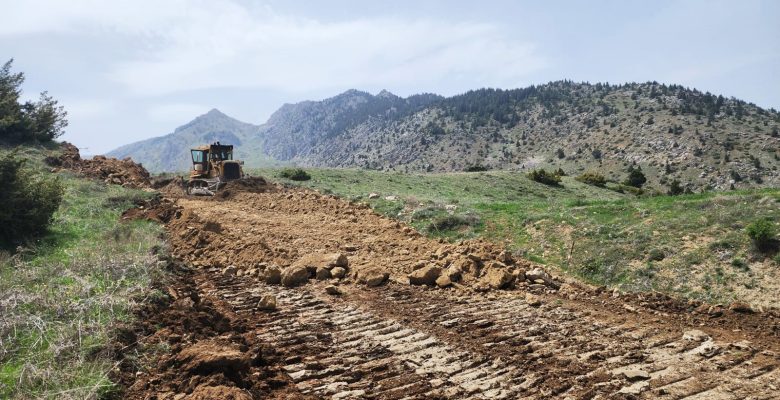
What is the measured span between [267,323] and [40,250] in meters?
6.69

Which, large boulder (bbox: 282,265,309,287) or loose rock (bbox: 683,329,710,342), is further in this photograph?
large boulder (bbox: 282,265,309,287)

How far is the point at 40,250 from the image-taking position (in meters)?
10.7

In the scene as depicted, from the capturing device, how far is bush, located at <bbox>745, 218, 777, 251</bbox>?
9781 mm

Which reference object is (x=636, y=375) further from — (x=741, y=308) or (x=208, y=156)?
(x=208, y=156)

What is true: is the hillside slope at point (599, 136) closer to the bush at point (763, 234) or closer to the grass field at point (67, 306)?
the bush at point (763, 234)

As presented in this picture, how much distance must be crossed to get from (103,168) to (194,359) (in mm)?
26117

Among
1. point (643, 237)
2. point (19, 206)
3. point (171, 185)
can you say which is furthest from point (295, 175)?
point (643, 237)

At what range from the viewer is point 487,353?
645cm

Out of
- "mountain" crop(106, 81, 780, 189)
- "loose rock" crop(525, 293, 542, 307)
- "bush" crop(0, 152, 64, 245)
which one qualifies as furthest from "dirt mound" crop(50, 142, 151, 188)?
"mountain" crop(106, 81, 780, 189)

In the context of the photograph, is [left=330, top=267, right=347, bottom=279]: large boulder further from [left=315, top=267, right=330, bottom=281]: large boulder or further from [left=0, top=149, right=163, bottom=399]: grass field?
[left=0, top=149, right=163, bottom=399]: grass field

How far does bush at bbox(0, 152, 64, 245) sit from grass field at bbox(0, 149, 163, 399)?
493mm

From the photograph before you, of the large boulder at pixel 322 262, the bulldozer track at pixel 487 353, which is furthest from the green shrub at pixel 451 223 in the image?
the bulldozer track at pixel 487 353

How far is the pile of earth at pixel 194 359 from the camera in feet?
16.9

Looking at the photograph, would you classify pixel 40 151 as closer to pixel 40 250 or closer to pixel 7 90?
pixel 7 90
